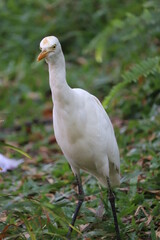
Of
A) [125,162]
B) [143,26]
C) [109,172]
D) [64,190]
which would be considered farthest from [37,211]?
[143,26]

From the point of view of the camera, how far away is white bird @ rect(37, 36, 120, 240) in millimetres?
3672

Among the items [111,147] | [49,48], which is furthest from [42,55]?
[111,147]

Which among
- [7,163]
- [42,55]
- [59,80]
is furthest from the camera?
[7,163]

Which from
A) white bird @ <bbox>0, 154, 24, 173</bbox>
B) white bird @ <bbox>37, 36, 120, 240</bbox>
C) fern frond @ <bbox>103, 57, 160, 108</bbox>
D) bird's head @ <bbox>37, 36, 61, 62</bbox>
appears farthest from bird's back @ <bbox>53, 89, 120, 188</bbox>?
fern frond @ <bbox>103, 57, 160, 108</bbox>

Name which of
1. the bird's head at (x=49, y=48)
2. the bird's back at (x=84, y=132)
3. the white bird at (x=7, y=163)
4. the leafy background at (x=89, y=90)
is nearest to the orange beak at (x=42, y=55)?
the bird's head at (x=49, y=48)

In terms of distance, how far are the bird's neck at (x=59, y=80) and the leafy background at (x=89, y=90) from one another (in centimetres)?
70

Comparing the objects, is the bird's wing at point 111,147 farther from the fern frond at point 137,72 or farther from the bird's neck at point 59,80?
the fern frond at point 137,72

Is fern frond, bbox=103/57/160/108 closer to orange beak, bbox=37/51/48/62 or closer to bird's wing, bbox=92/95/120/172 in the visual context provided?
bird's wing, bbox=92/95/120/172

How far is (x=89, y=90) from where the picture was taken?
308 inches

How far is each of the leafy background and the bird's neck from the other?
70 centimetres

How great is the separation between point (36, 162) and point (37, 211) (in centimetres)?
202

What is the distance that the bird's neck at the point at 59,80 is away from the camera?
366 cm

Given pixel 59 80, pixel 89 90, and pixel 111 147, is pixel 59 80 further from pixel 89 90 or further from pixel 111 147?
pixel 89 90

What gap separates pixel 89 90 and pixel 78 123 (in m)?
4.05
